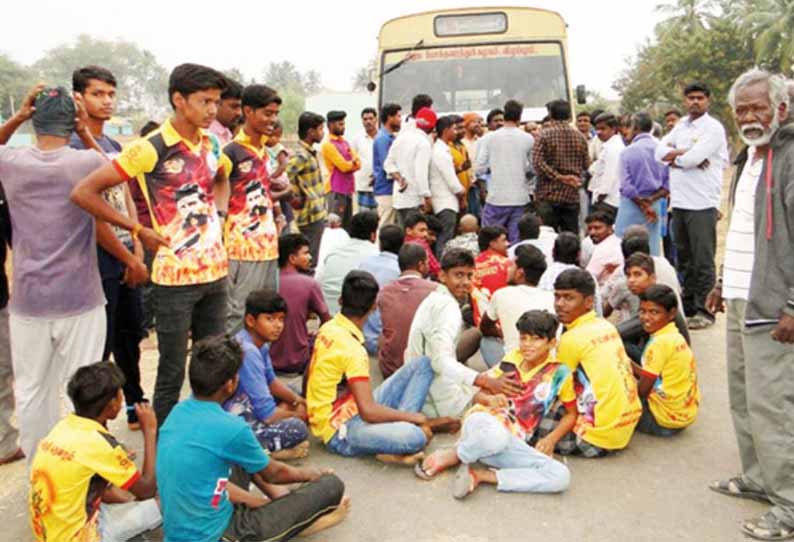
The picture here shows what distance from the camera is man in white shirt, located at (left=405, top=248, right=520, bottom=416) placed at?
3668mm

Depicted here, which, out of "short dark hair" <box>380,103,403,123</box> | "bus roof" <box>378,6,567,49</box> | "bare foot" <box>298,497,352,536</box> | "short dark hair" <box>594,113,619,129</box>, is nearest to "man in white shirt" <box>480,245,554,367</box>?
"bare foot" <box>298,497,352,536</box>

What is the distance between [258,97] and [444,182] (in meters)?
3.08

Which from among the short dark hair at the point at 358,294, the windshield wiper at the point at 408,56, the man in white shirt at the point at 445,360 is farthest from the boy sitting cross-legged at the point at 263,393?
the windshield wiper at the point at 408,56

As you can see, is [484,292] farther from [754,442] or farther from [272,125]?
[754,442]

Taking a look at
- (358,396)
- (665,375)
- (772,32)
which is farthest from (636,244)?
(772,32)

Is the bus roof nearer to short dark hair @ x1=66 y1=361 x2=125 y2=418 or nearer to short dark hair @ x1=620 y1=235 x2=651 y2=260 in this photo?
short dark hair @ x1=620 y1=235 x2=651 y2=260

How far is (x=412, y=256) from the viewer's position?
4.54m

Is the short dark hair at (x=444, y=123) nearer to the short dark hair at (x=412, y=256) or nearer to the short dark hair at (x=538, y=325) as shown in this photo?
the short dark hair at (x=412, y=256)

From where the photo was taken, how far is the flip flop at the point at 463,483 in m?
3.34

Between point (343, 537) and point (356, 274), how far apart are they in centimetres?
134

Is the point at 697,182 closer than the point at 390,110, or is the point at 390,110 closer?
the point at 697,182

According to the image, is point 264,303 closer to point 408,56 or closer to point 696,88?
point 696,88

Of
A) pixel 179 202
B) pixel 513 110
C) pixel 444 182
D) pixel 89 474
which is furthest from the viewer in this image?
pixel 444 182

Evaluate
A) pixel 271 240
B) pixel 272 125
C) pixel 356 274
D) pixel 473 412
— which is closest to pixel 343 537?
pixel 473 412
